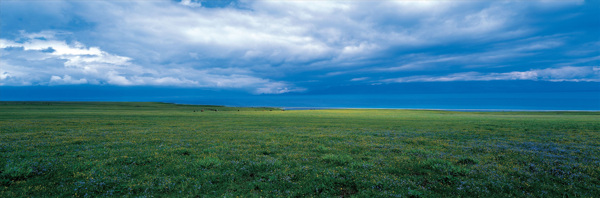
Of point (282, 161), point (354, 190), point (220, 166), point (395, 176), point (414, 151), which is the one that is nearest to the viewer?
point (354, 190)

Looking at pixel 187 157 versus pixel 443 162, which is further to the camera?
pixel 187 157

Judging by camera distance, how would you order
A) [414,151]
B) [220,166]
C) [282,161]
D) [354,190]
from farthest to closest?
[414,151]
[282,161]
[220,166]
[354,190]

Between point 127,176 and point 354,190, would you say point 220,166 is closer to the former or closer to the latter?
point 127,176

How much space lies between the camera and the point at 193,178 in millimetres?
10836

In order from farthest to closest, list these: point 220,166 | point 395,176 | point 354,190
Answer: point 220,166, point 395,176, point 354,190

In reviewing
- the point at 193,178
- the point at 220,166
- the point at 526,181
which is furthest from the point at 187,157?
the point at 526,181

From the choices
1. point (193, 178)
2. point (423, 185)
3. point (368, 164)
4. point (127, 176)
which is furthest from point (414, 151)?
point (127, 176)

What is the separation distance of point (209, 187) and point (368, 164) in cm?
778

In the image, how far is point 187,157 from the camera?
14.4m

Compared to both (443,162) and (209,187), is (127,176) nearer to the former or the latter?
(209,187)

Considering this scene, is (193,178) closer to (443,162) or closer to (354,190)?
(354,190)

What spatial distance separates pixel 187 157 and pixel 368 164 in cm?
1018

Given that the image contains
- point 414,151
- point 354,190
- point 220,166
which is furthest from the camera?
point 414,151

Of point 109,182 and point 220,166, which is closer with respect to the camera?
point 109,182
